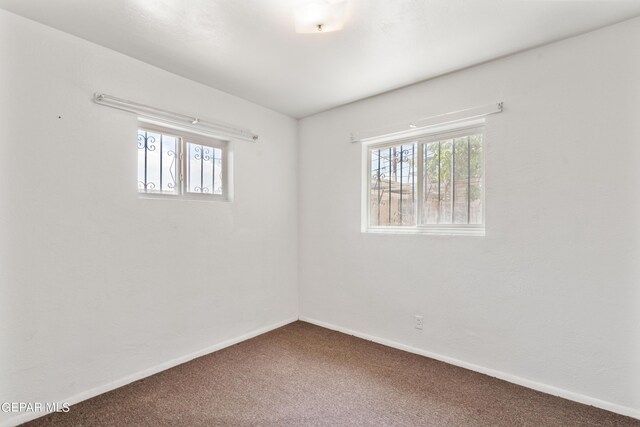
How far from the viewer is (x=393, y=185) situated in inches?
123

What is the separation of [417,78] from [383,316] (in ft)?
Answer: 7.44

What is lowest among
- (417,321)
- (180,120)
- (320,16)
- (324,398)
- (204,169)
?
(324,398)

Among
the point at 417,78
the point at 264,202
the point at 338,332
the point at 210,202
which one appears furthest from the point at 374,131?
the point at 338,332

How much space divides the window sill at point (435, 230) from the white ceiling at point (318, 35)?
135 cm

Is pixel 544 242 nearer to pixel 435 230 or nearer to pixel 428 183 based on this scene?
pixel 435 230

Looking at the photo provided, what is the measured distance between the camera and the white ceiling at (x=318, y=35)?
178 centimetres

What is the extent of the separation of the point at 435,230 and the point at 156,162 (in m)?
2.52

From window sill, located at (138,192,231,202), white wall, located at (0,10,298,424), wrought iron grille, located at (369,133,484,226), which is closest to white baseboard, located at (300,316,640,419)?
wrought iron grille, located at (369,133,484,226)

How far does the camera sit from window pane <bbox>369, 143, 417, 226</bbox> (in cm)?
299

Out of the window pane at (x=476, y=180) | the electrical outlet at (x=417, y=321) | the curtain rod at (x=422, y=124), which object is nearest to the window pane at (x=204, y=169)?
the curtain rod at (x=422, y=124)

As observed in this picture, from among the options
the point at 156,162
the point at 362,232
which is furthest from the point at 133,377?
the point at 362,232

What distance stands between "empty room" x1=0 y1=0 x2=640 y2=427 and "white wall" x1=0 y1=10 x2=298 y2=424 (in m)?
0.01

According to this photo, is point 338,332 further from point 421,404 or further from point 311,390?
point 421,404

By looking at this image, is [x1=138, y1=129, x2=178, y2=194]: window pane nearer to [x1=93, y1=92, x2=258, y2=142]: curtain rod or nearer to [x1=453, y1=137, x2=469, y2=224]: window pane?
[x1=93, y1=92, x2=258, y2=142]: curtain rod
